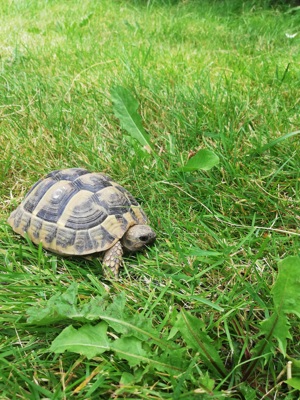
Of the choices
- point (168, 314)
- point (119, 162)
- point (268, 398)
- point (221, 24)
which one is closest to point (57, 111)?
point (119, 162)

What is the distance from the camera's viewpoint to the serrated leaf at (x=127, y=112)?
284 centimetres

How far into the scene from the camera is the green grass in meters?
1.49

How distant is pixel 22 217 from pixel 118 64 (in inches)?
93.3

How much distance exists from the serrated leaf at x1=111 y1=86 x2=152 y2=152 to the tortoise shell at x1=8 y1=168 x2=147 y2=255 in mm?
616

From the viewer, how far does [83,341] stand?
1506 mm

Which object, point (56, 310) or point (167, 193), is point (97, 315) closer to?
point (56, 310)

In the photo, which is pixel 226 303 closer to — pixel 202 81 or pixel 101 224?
pixel 101 224

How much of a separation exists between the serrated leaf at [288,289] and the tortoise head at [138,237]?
2.64ft

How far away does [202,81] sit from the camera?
3426 millimetres

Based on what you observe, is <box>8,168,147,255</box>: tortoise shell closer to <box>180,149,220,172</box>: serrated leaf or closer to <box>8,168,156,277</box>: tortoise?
<box>8,168,156,277</box>: tortoise

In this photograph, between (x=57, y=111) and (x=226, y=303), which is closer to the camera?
(x=226, y=303)

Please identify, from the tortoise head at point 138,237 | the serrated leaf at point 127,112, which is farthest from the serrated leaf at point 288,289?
the serrated leaf at point 127,112

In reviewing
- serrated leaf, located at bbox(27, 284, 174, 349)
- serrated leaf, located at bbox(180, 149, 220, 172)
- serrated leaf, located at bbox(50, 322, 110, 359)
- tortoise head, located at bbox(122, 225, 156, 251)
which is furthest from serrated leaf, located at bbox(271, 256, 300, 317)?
serrated leaf, located at bbox(180, 149, 220, 172)

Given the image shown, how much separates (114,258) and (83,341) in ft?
1.99
